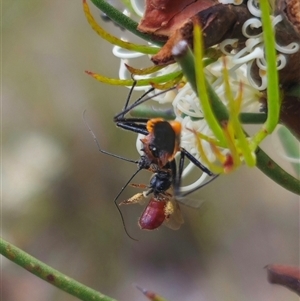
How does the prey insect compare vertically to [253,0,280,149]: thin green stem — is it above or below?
below

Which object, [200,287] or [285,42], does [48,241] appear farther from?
[285,42]

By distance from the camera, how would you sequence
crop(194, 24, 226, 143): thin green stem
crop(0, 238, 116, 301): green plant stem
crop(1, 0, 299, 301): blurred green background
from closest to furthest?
crop(194, 24, 226, 143): thin green stem, crop(0, 238, 116, 301): green plant stem, crop(1, 0, 299, 301): blurred green background

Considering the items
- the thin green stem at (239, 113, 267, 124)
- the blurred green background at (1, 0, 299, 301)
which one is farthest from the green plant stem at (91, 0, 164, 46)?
the blurred green background at (1, 0, 299, 301)

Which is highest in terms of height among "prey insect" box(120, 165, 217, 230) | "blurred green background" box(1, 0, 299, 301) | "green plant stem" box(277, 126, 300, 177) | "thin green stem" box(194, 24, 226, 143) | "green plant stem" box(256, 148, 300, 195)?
"thin green stem" box(194, 24, 226, 143)

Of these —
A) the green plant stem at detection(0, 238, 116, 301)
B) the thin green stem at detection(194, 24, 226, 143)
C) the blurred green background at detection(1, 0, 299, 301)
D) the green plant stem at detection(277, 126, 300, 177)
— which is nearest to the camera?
the thin green stem at detection(194, 24, 226, 143)

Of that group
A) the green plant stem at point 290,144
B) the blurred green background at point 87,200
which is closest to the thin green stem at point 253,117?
the green plant stem at point 290,144

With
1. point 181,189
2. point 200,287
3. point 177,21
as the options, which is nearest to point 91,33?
point 200,287

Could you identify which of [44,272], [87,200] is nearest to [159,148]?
[44,272]

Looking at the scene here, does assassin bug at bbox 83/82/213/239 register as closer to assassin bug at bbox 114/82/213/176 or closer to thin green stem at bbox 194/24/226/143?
assassin bug at bbox 114/82/213/176

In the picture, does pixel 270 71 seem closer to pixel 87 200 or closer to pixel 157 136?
pixel 157 136
